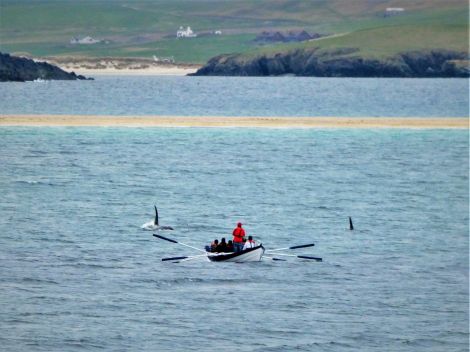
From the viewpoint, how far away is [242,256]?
4606 cm

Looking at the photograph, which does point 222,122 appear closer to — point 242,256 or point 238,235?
point 238,235

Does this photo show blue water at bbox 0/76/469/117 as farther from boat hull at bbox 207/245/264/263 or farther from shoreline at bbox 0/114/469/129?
boat hull at bbox 207/245/264/263

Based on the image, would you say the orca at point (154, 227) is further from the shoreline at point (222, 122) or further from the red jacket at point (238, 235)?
the shoreline at point (222, 122)

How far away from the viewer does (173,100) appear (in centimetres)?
15425

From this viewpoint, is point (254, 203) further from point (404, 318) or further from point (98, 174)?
point (404, 318)

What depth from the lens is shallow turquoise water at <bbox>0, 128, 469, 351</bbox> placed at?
1441 inches

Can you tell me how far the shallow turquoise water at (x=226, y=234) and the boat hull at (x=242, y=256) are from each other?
14.9 inches

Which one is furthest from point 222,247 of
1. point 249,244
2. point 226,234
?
point 226,234

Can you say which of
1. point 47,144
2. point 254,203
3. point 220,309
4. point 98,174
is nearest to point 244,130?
point 47,144

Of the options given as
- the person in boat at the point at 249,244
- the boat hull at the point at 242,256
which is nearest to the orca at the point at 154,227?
the boat hull at the point at 242,256

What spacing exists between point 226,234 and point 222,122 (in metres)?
55.5

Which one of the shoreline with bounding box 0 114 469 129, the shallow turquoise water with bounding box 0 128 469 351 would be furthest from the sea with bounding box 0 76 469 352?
the shoreline with bounding box 0 114 469 129

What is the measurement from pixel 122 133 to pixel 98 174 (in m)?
24.6

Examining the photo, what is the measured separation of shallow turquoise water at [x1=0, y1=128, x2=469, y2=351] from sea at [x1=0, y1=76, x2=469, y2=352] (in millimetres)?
97
